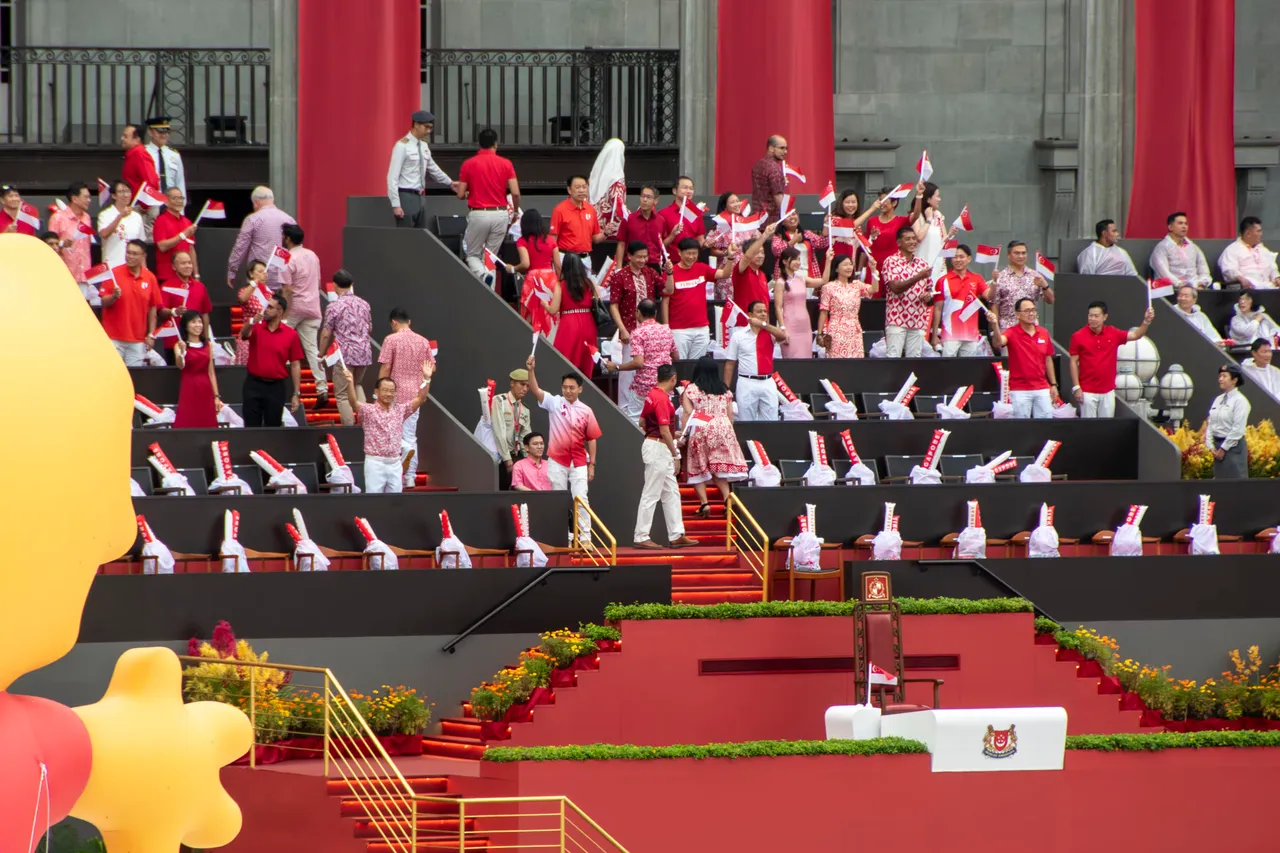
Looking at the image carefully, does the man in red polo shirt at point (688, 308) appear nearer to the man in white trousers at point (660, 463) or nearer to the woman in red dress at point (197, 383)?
the man in white trousers at point (660, 463)

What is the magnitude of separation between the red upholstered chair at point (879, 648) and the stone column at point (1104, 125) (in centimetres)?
1392

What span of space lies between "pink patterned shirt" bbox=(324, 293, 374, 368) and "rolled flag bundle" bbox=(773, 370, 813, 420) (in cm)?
409

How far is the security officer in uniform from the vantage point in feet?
78.1

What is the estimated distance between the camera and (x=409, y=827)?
17.3 meters

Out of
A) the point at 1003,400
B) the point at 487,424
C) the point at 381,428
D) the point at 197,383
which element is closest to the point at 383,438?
the point at 381,428

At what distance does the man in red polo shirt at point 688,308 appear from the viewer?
22703 millimetres

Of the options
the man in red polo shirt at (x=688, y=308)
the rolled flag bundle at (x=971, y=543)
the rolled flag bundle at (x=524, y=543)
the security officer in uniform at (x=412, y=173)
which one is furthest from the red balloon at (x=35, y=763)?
the security officer in uniform at (x=412, y=173)

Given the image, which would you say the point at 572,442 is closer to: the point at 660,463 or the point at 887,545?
the point at 660,463

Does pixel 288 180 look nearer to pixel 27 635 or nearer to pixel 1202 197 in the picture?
pixel 1202 197

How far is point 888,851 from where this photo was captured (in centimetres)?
1767

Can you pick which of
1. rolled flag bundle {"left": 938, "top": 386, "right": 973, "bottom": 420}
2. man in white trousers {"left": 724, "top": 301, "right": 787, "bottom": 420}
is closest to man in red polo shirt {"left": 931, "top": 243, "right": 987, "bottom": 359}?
rolled flag bundle {"left": 938, "top": 386, "right": 973, "bottom": 420}

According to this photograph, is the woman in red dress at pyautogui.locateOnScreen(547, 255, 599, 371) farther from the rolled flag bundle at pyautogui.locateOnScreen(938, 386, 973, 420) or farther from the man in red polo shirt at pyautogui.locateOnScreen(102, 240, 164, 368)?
the man in red polo shirt at pyautogui.locateOnScreen(102, 240, 164, 368)

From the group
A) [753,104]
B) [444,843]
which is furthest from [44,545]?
[753,104]

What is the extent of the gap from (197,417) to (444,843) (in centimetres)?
560
